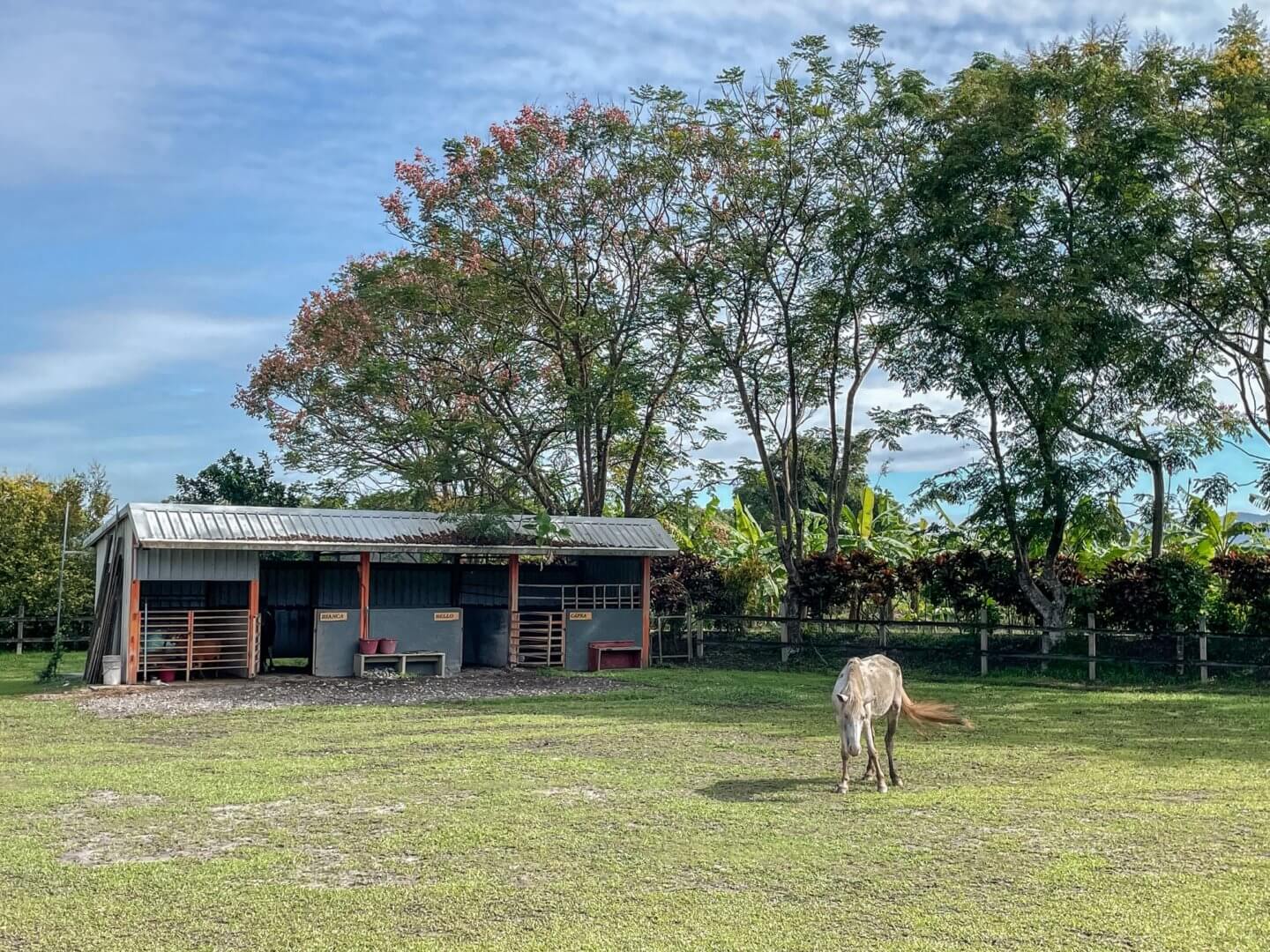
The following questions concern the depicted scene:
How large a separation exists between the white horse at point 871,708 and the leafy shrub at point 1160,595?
34.8 feet

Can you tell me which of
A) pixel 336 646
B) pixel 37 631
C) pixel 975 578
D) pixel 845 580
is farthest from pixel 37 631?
pixel 975 578

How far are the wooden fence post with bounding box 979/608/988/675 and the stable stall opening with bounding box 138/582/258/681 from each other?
12.0m

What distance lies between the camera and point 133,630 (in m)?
16.5

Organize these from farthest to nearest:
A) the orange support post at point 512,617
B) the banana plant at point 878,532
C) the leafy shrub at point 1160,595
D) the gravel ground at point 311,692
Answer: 1. the banana plant at point 878,532
2. the orange support post at point 512,617
3. the leafy shrub at point 1160,595
4. the gravel ground at point 311,692

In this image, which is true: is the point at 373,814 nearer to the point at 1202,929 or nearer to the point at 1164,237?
the point at 1202,929

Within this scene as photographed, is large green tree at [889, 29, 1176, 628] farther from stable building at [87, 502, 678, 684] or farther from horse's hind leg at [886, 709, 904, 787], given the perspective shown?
horse's hind leg at [886, 709, 904, 787]

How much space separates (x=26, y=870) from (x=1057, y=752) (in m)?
8.65

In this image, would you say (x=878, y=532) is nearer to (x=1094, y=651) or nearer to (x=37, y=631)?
(x=1094, y=651)

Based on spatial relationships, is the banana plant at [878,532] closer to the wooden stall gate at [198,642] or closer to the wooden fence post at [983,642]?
the wooden fence post at [983,642]

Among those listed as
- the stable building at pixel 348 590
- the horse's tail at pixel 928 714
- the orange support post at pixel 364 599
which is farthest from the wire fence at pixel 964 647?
the horse's tail at pixel 928 714

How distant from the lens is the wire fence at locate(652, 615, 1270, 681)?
17891 mm

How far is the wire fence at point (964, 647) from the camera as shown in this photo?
17.9 meters

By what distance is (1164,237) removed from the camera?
18.3 meters

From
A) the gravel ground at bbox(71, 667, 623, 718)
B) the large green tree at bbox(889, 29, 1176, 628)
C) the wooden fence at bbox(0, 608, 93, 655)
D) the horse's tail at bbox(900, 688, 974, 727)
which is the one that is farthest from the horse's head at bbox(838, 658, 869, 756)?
the wooden fence at bbox(0, 608, 93, 655)
